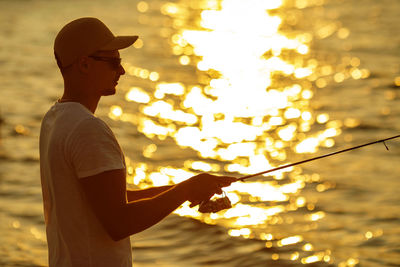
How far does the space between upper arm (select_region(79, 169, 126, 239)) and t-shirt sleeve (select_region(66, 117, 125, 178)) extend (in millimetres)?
19

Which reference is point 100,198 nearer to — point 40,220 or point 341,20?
point 40,220

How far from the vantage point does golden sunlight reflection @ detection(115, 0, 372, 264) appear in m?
9.53

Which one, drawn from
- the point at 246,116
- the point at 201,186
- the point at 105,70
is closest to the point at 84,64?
the point at 105,70

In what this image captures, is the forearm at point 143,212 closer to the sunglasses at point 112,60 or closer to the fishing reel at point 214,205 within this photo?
the sunglasses at point 112,60

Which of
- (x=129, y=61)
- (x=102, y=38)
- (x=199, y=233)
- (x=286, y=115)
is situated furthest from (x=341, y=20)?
(x=102, y=38)

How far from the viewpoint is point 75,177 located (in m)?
2.73

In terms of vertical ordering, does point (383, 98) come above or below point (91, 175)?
above

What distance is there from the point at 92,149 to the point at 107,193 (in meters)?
0.14

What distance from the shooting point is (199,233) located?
8.82m

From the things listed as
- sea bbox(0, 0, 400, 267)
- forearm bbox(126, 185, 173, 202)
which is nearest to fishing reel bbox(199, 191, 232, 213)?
forearm bbox(126, 185, 173, 202)

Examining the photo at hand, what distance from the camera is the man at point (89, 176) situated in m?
2.66

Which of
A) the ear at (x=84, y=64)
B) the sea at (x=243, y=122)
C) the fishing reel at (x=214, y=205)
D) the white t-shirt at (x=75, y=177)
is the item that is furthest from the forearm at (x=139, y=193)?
the sea at (x=243, y=122)

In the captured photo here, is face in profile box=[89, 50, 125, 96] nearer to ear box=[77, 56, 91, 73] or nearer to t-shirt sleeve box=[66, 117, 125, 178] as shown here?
ear box=[77, 56, 91, 73]

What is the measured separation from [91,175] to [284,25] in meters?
18.6
